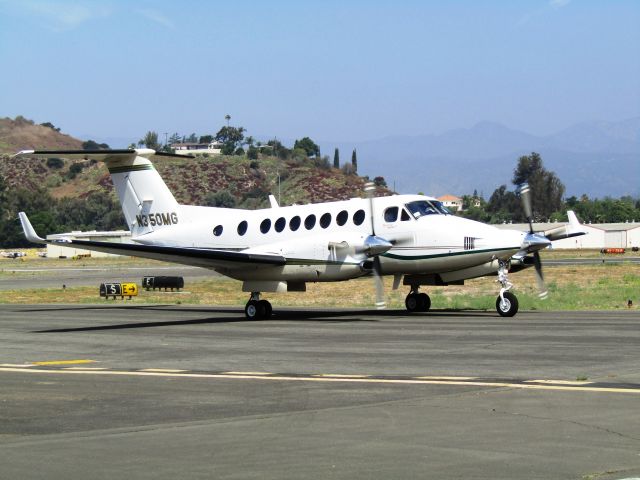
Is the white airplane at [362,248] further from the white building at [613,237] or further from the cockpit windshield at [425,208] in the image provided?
the white building at [613,237]

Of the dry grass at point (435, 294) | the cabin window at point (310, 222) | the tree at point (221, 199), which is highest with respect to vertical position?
the tree at point (221, 199)

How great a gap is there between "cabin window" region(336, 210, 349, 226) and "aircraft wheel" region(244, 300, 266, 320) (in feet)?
11.7

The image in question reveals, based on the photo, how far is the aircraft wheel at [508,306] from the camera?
2880 cm

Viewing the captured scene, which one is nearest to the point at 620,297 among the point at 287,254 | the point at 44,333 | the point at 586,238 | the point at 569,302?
the point at 569,302

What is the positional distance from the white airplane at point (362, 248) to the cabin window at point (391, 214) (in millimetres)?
31

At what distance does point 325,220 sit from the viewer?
31125 millimetres

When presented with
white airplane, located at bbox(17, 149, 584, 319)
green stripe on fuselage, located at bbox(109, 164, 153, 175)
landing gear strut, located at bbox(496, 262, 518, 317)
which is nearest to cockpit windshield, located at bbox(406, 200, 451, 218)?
white airplane, located at bbox(17, 149, 584, 319)

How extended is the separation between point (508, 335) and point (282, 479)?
14.5 m

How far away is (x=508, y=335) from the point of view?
22906 millimetres

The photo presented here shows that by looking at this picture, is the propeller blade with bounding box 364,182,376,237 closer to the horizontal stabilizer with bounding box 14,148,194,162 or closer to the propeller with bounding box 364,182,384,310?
the propeller with bounding box 364,182,384,310

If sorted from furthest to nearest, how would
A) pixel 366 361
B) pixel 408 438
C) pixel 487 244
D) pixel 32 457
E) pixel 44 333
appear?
pixel 487 244 → pixel 44 333 → pixel 366 361 → pixel 408 438 → pixel 32 457

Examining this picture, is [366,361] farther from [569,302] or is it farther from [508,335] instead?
[569,302]

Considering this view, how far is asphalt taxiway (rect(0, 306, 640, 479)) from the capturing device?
32.4 ft

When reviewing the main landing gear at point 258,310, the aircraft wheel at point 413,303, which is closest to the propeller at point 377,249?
the aircraft wheel at point 413,303
